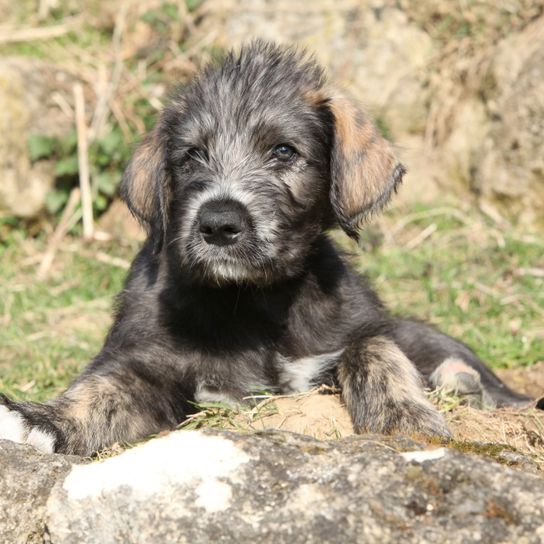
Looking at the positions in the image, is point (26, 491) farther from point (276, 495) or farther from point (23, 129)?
point (23, 129)

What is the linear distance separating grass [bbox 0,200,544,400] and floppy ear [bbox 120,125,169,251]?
1.45 metres

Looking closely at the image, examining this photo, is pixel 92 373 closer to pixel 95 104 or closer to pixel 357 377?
pixel 357 377

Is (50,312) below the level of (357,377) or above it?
below

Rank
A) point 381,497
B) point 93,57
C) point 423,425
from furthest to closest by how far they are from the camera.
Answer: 1. point 93,57
2. point 423,425
3. point 381,497

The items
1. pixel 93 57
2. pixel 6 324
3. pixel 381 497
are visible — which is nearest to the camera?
pixel 381 497

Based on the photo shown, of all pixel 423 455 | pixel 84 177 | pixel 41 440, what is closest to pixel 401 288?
pixel 84 177

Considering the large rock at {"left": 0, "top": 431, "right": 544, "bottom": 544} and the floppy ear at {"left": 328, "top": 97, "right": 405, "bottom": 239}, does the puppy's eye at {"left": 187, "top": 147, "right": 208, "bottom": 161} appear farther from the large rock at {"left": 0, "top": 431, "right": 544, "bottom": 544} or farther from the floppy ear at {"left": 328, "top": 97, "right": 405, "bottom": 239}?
the large rock at {"left": 0, "top": 431, "right": 544, "bottom": 544}

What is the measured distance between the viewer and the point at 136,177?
4.54 meters

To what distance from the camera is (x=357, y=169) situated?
429cm

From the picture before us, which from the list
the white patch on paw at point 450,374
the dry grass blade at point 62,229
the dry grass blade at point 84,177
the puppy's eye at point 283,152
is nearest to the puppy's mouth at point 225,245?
the puppy's eye at point 283,152

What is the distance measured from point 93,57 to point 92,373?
6485 millimetres

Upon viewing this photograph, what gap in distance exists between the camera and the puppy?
3.78m

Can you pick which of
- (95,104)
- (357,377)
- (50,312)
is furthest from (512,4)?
(357,377)

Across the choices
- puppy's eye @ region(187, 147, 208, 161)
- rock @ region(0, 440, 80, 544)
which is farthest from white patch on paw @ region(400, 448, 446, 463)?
puppy's eye @ region(187, 147, 208, 161)
